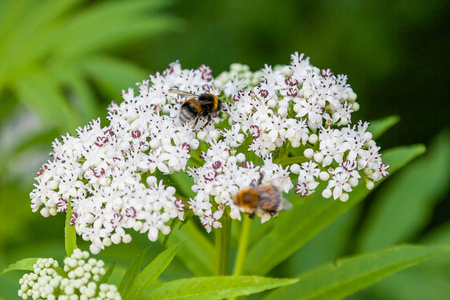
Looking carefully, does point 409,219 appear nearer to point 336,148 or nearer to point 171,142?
point 336,148

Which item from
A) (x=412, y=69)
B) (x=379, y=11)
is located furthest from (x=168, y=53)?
(x=412, y=69)

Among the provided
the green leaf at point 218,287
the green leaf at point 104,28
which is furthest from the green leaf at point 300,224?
the green leaf at point 104,28

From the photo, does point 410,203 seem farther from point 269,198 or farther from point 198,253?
point 269,198

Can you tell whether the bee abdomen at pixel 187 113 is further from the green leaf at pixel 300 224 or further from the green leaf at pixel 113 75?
the green leaf at pixel 113 75

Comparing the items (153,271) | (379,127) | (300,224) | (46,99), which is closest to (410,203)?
(379,127)

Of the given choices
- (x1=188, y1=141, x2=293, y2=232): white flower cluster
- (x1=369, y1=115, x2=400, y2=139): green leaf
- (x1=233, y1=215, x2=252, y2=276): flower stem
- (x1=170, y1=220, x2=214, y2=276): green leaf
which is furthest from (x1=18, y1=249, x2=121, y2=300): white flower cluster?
(x1=369, y1=115, x2=400, y2=139): green leaf

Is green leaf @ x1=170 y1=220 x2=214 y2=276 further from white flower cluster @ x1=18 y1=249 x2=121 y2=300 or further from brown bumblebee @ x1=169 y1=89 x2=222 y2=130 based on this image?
white flower cluster @ x1=18 y1=249 x2=121 y2=300
